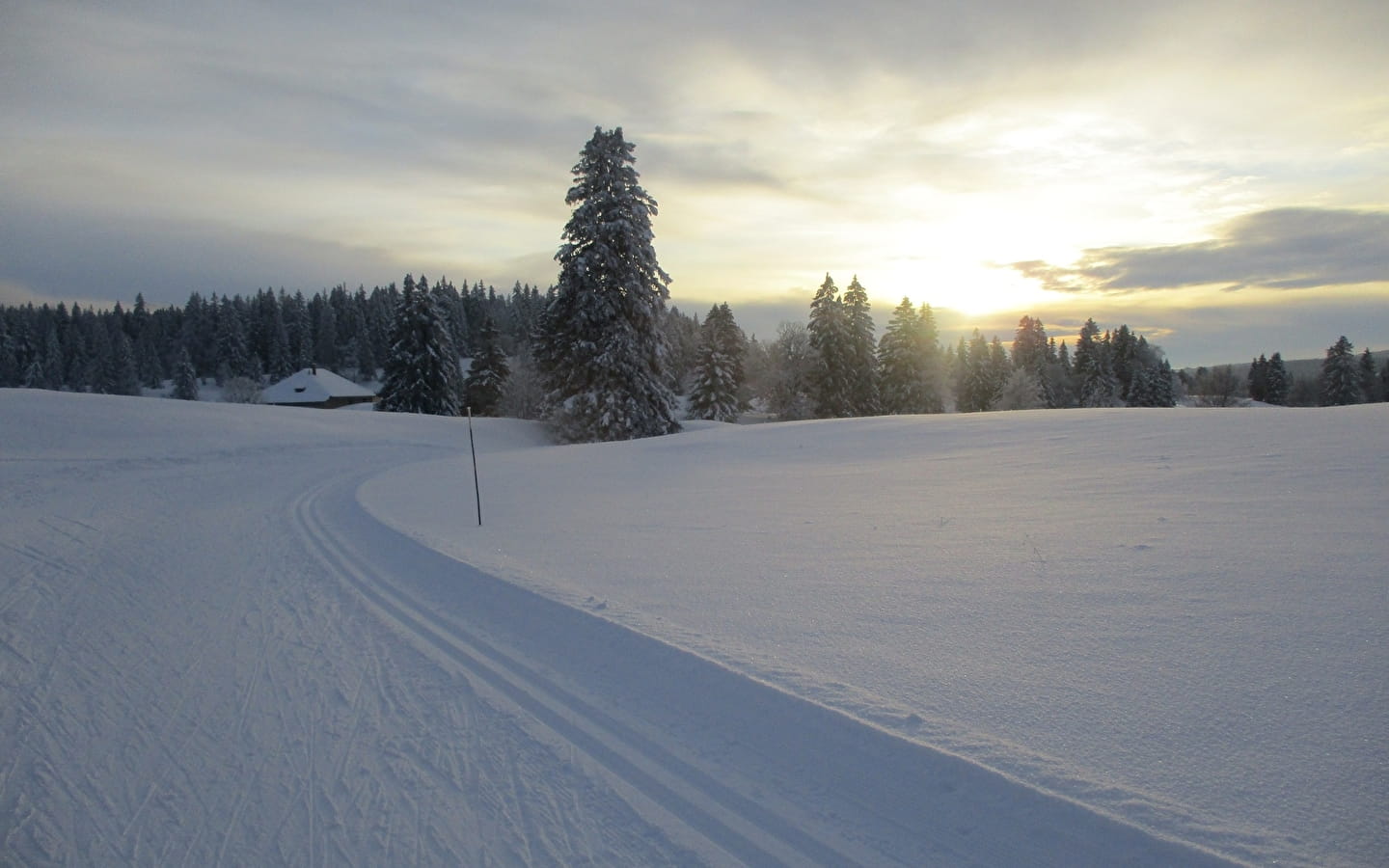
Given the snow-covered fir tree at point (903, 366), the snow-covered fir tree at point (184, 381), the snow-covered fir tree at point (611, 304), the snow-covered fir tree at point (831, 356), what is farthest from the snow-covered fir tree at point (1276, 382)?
the snow-covered fir tree at point (184, 381)

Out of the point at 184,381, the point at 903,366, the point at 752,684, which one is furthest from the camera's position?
the point at 184,381

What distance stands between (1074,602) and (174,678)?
725 cm

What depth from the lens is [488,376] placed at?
57.8 meters

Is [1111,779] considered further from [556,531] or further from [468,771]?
[556,531]

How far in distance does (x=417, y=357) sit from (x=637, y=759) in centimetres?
4835

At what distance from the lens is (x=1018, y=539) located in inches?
281

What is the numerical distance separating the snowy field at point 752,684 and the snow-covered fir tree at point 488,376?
4785cm

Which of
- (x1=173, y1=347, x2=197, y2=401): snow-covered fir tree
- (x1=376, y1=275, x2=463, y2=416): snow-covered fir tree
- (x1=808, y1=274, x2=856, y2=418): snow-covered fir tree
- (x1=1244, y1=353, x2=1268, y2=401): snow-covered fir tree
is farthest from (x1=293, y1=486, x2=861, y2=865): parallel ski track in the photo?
(x1=1244, y1=353, x2=1268, y2=401): snow-covered fir tree

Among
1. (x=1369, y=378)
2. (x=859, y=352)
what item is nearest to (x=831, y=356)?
(x=859, y=352)

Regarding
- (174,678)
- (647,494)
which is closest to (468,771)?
(174,678)

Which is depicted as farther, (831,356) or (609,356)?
(831,356)

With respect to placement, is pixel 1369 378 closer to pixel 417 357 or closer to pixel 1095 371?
pixel 1095 371

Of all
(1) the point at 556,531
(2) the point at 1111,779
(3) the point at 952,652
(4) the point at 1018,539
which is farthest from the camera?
(1) the point at 556,531

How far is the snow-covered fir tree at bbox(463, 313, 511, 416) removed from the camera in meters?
57.1
